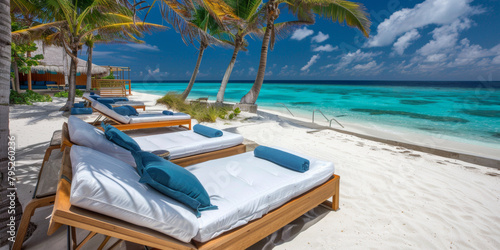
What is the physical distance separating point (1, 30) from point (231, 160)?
186cm

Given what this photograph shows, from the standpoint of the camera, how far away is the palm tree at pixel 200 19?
3894mm

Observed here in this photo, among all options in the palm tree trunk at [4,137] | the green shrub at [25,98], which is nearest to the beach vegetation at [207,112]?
the palm tree trunk at [4,137]

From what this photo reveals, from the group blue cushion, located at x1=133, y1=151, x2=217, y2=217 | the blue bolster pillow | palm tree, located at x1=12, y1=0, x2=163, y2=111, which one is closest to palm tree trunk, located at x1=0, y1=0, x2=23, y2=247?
blue cushion, located at x1=133, y1=151, x2=217, y2=217

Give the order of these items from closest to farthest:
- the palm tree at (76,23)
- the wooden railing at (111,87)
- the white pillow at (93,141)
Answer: the white pillow at (93,141) < the palm tree at (76,23) < the wooden railing at (111,87)

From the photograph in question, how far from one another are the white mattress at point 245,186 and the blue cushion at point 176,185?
0.25 feet

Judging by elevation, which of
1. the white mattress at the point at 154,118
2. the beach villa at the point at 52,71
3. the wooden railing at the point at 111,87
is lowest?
the white mattress at the point at 154,118

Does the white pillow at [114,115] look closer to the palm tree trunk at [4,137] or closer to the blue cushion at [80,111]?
the blue cushion at [80,111]

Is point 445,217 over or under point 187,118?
under

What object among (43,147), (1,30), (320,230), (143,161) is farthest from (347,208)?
(43,147)

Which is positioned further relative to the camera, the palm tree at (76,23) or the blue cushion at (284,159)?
the palm tree at (76,23)

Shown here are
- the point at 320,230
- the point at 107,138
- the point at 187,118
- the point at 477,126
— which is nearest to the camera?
the point at 320,230

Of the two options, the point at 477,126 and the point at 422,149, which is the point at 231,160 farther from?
the point at 477,126

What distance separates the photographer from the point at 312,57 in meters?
50.1

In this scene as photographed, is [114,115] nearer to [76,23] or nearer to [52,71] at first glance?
[76,23]
